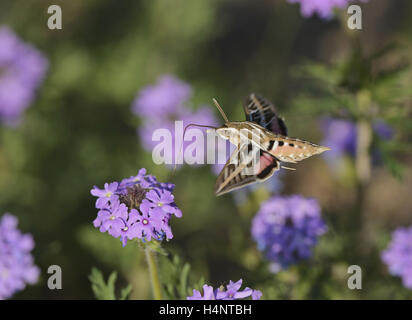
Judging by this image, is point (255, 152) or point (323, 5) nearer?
point (255, 152)

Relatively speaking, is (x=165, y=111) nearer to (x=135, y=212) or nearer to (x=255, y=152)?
(x=255, y=152)

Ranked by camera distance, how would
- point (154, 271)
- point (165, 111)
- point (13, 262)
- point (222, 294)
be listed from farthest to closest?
point (165, 111) → point (13, 262) → point (154, 271) → point (222, 294)

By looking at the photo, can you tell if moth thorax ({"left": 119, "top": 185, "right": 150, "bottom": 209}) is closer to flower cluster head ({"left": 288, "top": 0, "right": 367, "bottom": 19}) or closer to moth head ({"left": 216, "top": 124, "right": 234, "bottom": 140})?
moth head ({"left": 216, "top": 124, "right": 234, "bottom": 140})

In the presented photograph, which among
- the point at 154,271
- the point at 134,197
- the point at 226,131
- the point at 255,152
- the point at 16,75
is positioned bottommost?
the point at 154,271

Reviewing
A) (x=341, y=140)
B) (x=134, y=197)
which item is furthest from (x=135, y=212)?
(x=341, y=140)

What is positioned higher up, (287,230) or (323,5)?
(323,5)

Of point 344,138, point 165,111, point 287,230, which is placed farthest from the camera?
point 165,111

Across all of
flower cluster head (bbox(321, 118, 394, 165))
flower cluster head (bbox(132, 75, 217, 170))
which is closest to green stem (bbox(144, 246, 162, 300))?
flower cluster head (bbox(132, 75, 217, 170))

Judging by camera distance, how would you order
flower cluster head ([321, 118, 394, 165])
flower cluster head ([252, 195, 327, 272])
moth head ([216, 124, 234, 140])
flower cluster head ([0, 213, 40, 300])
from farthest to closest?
flower cluster head ([321, 118, 394, 165]) < flower cluster head ([252, 195, 327, 272]) < flower cluster head ([0, 213, 40, 300]) < moth head ([216, 124, 234, 140])
